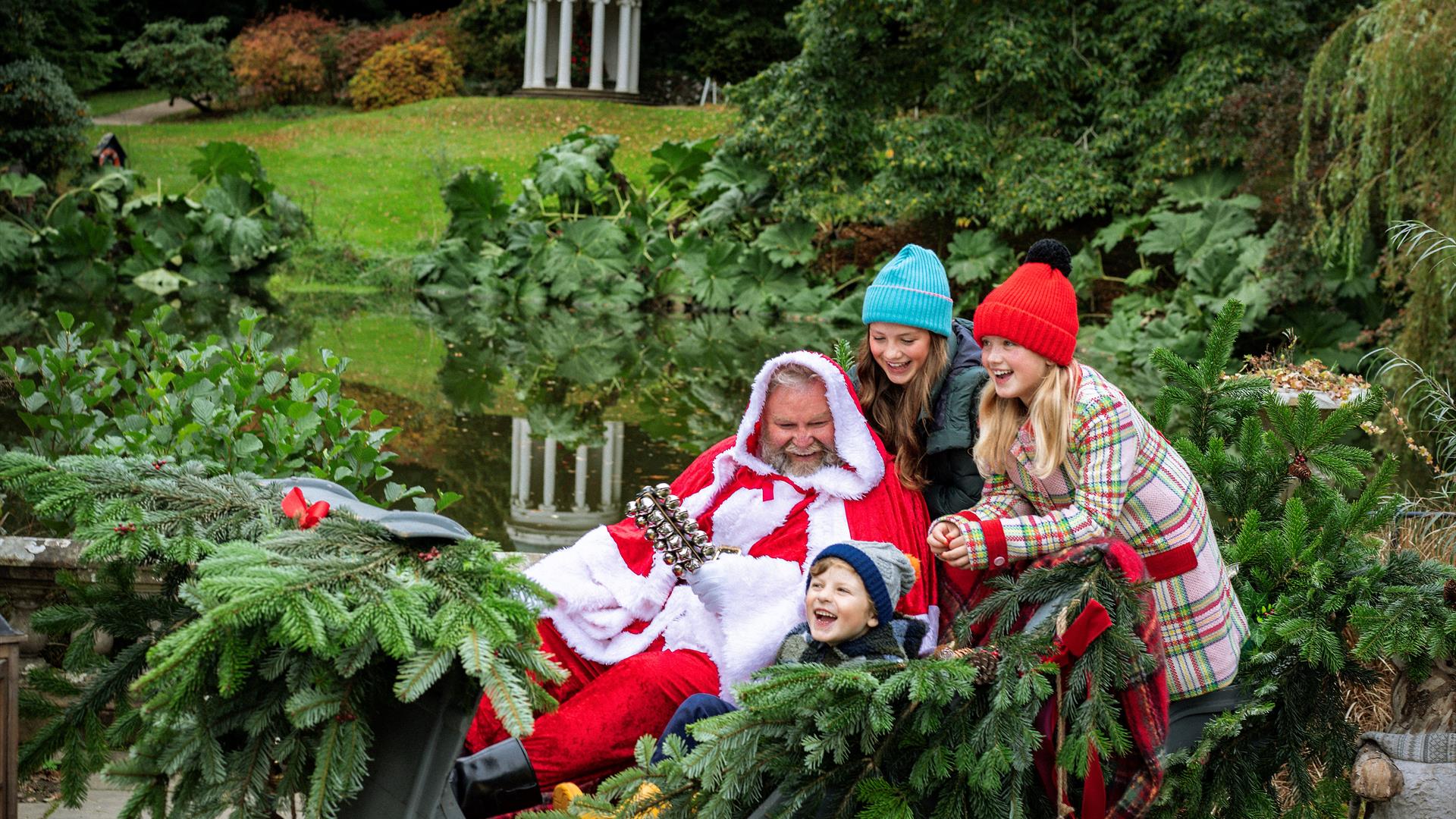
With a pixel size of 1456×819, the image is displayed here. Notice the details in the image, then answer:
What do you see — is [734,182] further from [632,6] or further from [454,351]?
[632,6]

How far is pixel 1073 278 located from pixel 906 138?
9.48 ft

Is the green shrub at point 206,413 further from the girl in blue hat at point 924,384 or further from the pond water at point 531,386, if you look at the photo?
the pond water at point 531,386

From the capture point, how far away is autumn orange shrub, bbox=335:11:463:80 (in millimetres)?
31828

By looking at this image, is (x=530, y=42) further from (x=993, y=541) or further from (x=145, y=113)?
(x=993, y=541)

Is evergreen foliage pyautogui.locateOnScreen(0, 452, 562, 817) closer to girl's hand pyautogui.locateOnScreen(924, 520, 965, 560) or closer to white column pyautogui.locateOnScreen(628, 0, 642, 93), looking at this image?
girl's hand pyautogui.locateOnScreen(924, 520, 965, 560)

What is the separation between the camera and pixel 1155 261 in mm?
16766

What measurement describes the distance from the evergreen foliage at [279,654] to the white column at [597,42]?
1272 inches

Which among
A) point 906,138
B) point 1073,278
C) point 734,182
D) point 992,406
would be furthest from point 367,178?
point 992,406

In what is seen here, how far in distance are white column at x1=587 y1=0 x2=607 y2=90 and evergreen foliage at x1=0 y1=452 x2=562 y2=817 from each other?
106 feet

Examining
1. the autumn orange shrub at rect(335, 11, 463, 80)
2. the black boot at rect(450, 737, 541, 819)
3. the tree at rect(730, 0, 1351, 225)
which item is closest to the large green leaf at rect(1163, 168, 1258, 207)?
the tree at rect(730, 0, 1351, 225)

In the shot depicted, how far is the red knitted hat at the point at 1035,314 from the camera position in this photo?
109 inches

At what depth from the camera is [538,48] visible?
3316 centimetres

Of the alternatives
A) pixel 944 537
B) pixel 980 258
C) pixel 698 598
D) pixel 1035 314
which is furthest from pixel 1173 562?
pixel 980 258

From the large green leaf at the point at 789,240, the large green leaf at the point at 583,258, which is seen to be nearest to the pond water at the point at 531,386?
the large green leaf at the point at 583,258
